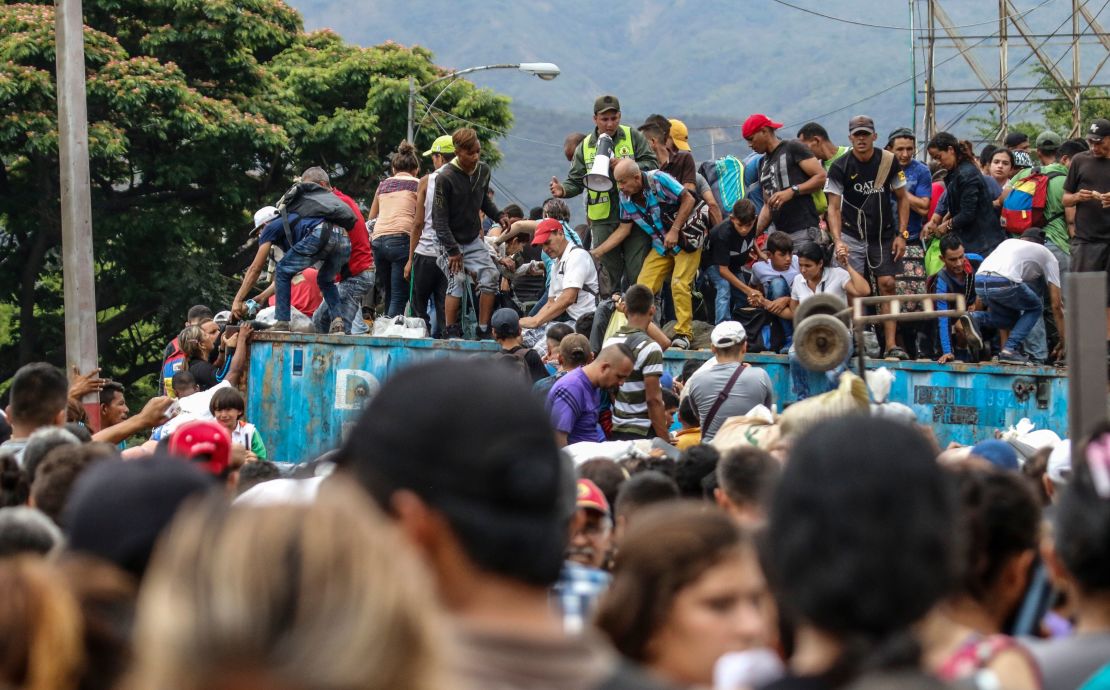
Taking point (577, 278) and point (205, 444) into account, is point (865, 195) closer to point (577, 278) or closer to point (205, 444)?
point (577, 278)

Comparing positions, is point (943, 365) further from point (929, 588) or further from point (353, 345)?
point (929, 588)

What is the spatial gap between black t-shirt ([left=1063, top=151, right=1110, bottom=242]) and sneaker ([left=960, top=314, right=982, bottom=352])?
47.5 inches

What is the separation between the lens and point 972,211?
13352mm

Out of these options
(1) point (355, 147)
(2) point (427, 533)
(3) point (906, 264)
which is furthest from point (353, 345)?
(1) point (355, 147)

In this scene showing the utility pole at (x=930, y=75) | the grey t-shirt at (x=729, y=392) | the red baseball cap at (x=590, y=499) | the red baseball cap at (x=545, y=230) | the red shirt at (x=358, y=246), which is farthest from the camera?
the utility pole at (x=930, y=75)

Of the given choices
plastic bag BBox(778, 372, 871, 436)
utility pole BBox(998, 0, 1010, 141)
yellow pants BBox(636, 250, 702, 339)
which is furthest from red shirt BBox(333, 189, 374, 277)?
utility pole BBox(998, 0, 1010, 141)

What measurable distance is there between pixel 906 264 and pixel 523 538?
1162cm

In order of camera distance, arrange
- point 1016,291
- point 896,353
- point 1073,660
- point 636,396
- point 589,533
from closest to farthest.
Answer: point 1073,660 → point 589,533 → point 636,396 → point 1016,291 → point 896,353

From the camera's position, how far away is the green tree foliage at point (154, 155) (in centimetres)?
2469

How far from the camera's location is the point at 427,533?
252 centimetres

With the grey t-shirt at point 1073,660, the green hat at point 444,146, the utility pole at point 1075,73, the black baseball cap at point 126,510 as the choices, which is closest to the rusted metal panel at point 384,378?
the green hat at point 444,146

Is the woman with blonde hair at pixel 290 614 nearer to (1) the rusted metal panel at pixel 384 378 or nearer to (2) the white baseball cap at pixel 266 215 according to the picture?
(1) the rusted metal panel at pixel 384 378

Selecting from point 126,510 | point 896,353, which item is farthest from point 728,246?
point 126,510

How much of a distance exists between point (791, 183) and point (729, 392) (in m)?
4.06
